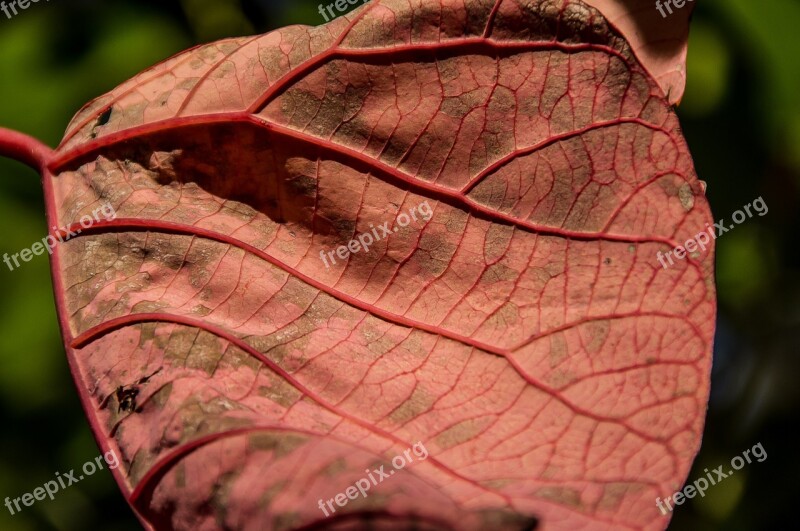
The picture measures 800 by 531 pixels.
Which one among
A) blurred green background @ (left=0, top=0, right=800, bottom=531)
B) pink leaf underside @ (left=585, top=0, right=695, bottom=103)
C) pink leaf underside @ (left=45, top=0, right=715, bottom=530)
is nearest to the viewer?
pink leaf underside @ (left=45, top=0, right=715, bottom=530)

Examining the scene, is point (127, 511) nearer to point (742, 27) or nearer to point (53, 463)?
point (53, 463)

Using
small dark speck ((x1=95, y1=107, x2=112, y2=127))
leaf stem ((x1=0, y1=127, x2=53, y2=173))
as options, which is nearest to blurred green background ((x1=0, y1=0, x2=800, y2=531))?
leaf stem ((x1=0, y1=127, x2=53, y2=173))

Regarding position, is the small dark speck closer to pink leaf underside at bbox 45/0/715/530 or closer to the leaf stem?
pink leaf underside at bbox 45/0/715/530

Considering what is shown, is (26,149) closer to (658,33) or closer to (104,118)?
(104,118)

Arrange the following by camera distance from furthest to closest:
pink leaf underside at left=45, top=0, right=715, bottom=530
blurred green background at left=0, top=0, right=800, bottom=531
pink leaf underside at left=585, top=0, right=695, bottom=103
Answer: blurred green background at left=0, top=0, right=800, bottom=531
pink leaf underside at left=585, top=0, right=695, bottom=103
pink leaf underside at left=45, top=0, right=715, bottom=530

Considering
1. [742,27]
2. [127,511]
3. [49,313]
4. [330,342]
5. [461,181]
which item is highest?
[742,27]

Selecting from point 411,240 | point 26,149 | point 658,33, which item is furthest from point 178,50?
point 658,33

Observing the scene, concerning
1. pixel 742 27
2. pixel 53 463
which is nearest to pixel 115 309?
pixel 53 463
